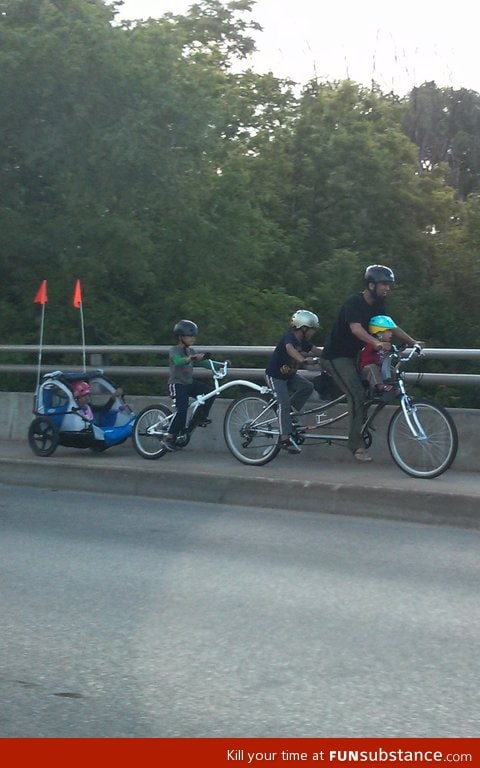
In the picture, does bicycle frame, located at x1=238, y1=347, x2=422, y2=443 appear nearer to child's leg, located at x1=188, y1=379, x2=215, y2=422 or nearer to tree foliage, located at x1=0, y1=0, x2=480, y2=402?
child's leg, located at x1=188, y1=379, x2=215, y2=422

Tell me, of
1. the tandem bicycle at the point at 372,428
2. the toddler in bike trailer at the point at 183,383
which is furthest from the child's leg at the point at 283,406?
the toddler in bike trailer at the point at 183,383

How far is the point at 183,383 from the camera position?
12750mm

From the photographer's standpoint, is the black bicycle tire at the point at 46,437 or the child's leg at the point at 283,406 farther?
the black bicycle tire at the point at 46,437

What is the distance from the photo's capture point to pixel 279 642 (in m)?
6.20

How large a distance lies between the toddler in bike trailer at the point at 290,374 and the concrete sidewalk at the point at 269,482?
0.43 metres

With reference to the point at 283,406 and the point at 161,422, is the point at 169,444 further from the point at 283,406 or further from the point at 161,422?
the point at 283,406

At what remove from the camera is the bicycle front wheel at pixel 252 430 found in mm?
12344

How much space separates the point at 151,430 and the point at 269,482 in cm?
253

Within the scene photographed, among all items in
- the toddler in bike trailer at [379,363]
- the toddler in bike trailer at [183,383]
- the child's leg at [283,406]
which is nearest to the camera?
the toddler in bike trailer at [379,363]

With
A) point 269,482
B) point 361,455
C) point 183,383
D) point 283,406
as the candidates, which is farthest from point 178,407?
point 269,482

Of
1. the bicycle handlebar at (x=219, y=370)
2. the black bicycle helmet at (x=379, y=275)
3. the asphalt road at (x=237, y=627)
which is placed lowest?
the asphalt road at (x=237, y=627)

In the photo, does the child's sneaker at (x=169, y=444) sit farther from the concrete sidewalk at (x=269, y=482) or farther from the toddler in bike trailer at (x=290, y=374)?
the toddler in bike trailer at (x=290, y=374)

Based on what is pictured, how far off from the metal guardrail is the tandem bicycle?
1.70ft
